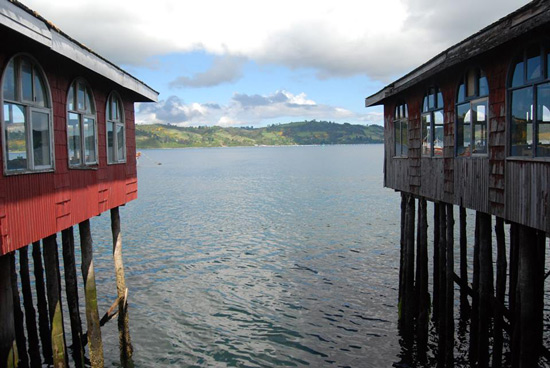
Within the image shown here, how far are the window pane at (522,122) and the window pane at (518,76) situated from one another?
13cm

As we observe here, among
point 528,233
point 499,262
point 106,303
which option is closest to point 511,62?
point 528,233

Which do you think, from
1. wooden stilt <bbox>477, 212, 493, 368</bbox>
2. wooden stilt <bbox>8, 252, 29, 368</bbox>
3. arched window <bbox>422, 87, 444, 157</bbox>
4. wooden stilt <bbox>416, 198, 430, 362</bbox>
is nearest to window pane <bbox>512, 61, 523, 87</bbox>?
wooden stilt <bbox>477, 212, 493, 368</bbox>

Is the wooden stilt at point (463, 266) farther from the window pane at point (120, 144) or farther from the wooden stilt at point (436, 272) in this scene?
the window pane at point (120, 144)

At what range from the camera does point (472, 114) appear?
447 inches

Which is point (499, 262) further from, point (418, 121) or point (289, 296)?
point (289, 296)

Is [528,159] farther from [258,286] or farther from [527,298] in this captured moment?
[258,286]

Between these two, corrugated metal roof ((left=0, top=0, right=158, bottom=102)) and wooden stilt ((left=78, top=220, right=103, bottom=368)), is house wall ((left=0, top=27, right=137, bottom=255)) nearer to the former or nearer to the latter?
corrugated metal roof ((left=0, top=0, right=158, bottom=102))

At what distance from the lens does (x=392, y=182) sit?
59.4 feet

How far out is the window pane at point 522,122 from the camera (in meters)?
8.88

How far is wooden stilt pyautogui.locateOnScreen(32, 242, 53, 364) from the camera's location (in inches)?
578

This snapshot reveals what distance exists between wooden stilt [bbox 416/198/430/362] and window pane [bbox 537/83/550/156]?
6.66m

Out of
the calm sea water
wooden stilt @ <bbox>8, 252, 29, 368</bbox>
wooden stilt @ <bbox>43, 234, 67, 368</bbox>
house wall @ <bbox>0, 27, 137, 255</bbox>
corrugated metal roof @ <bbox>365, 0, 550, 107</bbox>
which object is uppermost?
corrugated metal roof @ <bbox>365, 0, 550, 107</bbox>

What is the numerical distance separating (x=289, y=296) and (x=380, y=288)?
402 centimetres

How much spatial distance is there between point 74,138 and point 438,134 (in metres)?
9.43
